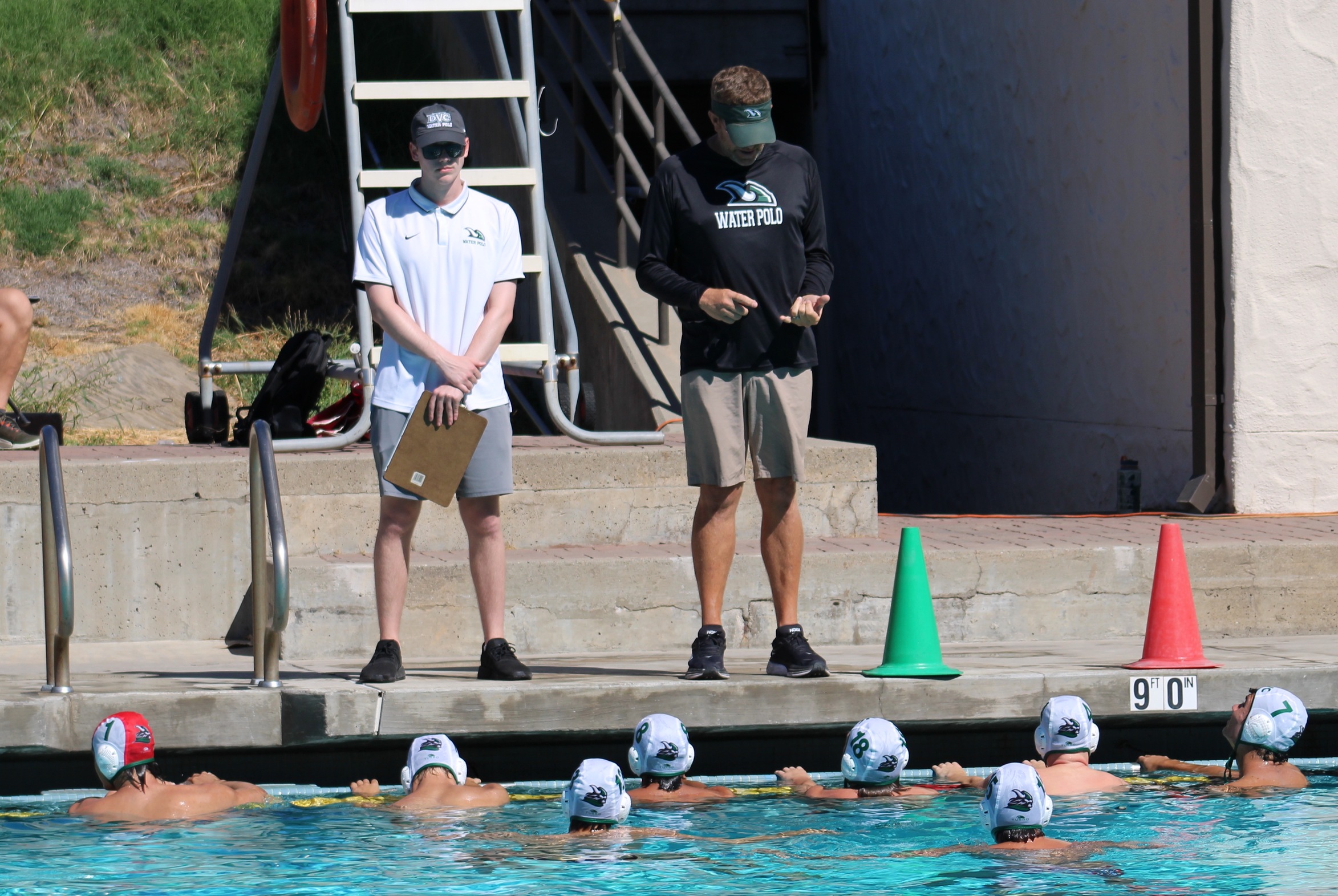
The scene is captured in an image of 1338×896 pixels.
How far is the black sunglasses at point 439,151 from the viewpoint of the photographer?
243 inches

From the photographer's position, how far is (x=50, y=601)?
20.1ft

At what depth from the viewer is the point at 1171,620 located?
22.0ft

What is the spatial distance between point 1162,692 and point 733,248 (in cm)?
214

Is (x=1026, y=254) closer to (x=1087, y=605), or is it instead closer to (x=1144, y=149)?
(x=1144, y=149)

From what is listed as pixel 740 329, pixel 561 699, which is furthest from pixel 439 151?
pixel 561 699

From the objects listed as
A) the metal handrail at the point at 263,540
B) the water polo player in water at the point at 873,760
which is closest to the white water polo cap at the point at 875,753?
the water polo player in water at the point at 873,760

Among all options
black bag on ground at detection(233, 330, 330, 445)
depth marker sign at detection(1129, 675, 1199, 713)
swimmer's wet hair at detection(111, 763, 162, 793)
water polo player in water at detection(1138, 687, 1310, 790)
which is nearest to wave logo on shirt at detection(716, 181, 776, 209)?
depth marker sign at detection(1129, 675, 1199, 713)

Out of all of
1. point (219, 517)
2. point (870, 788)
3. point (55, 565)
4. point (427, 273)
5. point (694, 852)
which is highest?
point (427, 273)

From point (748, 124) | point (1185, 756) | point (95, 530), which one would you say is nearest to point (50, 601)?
point (95, 530)

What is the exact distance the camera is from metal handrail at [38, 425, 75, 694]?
5852mm

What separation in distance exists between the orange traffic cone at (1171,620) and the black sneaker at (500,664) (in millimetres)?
2166

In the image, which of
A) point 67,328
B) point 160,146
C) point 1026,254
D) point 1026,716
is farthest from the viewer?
point 160,146

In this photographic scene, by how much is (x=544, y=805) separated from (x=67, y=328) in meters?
9.71

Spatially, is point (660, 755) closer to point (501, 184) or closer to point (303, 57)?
point (501, 184)
